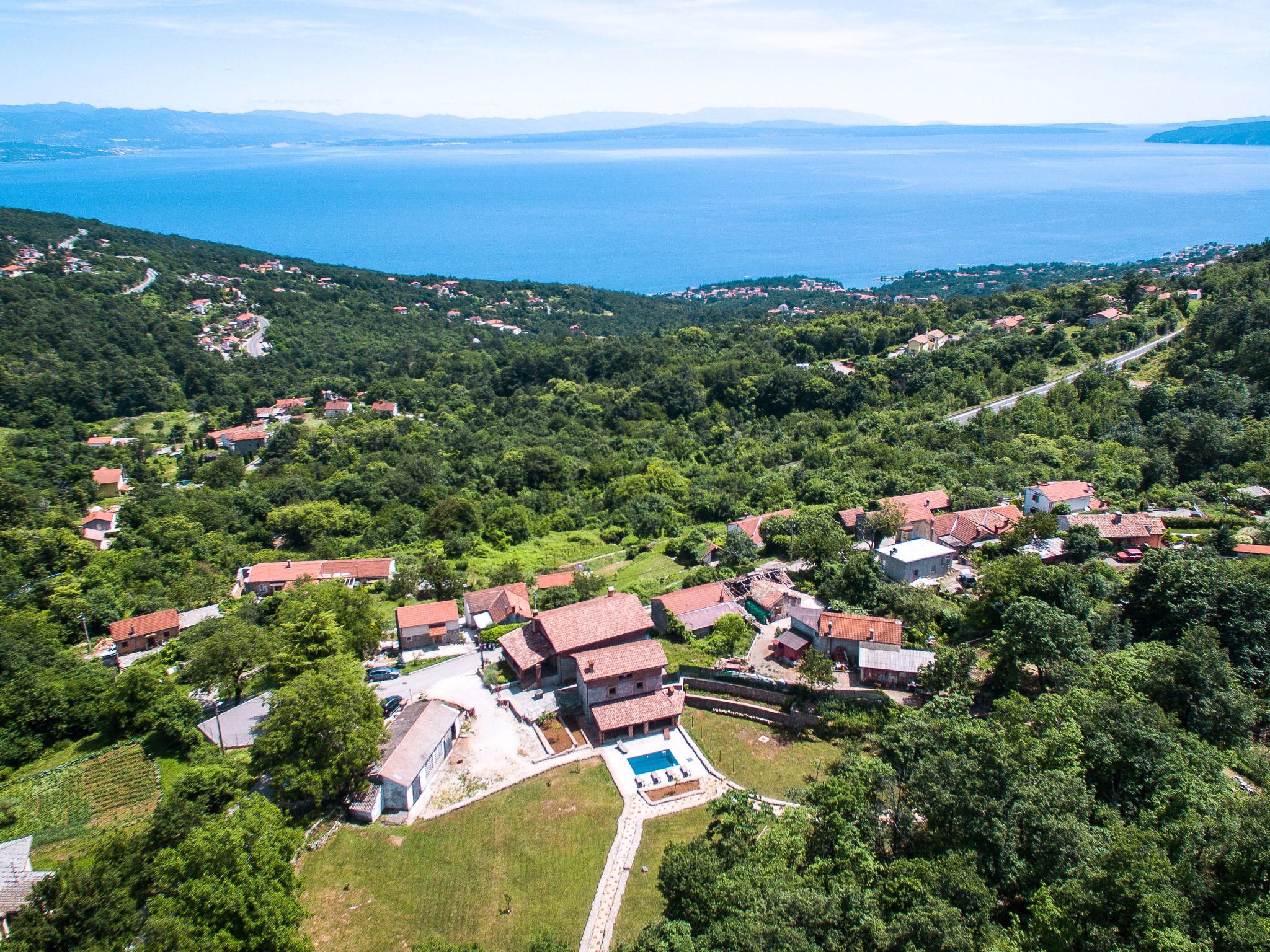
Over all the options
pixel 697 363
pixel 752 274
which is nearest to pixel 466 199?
pixel 752 274

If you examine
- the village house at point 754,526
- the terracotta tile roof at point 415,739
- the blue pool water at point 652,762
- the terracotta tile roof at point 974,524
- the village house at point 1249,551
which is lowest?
the blue pool water at point 652,762

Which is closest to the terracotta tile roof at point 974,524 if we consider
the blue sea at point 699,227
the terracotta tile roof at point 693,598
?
the terracotta tile roof at point 693,598

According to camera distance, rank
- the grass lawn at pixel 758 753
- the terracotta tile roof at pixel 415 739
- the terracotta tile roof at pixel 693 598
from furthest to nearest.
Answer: the terracotta tile roof at pixel 693 598, the grass lawn at pixel 758 753, the terracotta tile roof at pixel 415 739

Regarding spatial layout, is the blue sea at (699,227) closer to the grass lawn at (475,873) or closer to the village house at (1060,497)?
the village house at (1060,497)

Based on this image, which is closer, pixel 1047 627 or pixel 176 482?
pixel 1047 627

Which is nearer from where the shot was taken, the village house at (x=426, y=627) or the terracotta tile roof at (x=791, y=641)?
the terracotta tile roof at (x=791, y=641)

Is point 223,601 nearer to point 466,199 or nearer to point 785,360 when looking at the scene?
point 785,360

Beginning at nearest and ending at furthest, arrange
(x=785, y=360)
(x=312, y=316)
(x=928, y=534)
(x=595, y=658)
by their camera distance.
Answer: (x=595, y=658) → (x=928, y=534) → (x=785, y=360) → (x=312, y=316)
